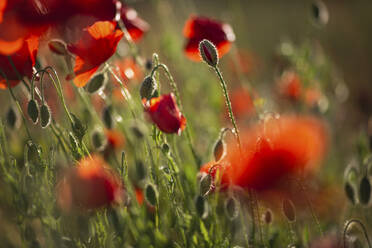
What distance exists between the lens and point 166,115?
924 mm

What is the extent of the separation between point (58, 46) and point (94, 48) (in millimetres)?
106

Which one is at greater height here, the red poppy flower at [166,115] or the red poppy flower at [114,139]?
the red poppy flower at [114,139]

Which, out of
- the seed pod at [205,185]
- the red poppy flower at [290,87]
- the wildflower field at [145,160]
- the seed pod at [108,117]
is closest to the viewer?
the wildflower field at [145,160]

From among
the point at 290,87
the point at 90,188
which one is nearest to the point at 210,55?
the point at 90,188

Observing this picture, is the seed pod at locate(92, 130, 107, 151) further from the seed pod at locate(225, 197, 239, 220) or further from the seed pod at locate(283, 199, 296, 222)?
the seed pod at locate(283, 199, 296, 222)

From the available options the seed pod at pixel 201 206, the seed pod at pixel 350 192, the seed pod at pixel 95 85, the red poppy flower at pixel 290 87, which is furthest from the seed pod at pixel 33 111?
the red poppy flower at pixel 290 87

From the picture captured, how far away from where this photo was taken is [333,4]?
4.12 m

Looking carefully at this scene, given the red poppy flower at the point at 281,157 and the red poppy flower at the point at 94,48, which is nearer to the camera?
the red poppy flower at the point at 281,157

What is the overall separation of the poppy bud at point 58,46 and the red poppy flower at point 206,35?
1.10ft

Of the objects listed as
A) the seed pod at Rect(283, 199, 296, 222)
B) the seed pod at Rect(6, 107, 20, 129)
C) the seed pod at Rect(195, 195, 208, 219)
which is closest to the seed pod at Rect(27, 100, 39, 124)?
the seed pod at Rect(6, 107, 20, 129)

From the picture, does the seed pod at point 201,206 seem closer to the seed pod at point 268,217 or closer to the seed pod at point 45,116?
the seed pod at point 268,217

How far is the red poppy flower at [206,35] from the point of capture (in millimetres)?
1270

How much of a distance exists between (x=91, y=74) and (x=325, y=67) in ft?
3.62

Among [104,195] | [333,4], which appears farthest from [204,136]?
[333,4]
